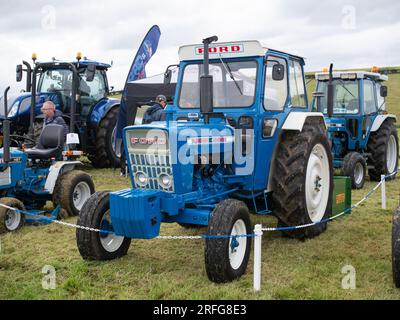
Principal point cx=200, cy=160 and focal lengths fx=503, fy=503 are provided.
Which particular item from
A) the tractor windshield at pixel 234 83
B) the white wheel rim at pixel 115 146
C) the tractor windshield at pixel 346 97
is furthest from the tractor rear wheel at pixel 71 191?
the tractor windshield at pixel 346 97

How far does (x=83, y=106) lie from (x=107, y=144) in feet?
3.31

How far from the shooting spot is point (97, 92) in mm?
11703

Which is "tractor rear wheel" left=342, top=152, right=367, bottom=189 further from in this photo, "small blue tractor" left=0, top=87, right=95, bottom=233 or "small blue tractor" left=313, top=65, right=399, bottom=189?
"small blue tractor" left=0, top=87, right=95, bottom=233

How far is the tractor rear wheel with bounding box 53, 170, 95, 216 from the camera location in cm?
691

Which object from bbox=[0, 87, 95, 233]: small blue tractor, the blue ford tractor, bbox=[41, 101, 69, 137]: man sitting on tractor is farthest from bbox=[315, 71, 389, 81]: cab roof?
bbox=[0, 87, 95, 233]: small blue tractor

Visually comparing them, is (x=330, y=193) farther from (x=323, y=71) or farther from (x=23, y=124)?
(x=23, y=124)

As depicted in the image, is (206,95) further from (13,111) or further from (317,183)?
(13,111)

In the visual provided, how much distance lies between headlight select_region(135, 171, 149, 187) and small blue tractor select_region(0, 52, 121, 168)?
6241mm

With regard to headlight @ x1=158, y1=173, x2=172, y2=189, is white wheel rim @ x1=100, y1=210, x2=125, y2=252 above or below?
below

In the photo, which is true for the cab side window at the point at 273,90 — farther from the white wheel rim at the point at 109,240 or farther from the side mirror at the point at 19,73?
the side mirror at the point at 19,73

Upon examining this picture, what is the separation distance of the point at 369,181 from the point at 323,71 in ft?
8.12

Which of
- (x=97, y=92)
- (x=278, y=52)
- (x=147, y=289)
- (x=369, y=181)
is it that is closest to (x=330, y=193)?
(x=278, y=52)

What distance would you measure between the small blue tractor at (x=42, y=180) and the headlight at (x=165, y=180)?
243 centimetres

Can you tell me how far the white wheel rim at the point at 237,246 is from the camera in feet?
14.5
